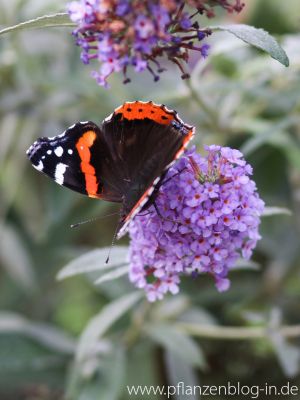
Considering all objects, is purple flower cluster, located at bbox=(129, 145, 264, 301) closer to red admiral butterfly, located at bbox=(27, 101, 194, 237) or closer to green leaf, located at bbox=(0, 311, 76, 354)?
red admiral butterfly, located at bbox=(27, 101, 194, 237)

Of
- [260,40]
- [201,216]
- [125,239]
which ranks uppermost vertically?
[125,239]

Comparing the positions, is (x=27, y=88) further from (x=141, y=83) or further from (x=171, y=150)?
(x=171, y=150)

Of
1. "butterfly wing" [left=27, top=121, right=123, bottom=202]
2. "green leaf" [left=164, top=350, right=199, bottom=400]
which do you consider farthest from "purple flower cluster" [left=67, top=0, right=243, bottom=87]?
"green leaf" [left=164, top=350, right=199, bottom=400]

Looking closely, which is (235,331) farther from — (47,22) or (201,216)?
(47,22)

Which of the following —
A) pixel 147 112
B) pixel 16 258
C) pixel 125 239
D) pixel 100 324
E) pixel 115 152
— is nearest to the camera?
pixel 147 112

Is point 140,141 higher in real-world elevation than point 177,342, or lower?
higher

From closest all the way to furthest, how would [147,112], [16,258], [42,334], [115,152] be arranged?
1. [147,112]
2. [115,152]
3. [42,334]
4. [16,258]

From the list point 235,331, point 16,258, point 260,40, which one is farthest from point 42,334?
point 260,40

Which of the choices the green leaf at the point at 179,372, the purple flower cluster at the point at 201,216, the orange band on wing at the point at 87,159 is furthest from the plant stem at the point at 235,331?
the orange band on wing at the point at 87,159
